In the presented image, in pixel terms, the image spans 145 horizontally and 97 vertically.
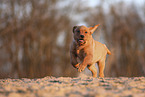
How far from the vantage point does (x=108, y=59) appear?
6.12 m

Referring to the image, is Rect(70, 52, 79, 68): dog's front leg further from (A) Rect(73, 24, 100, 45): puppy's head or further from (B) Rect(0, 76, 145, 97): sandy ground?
(B) Rect(0, 76, 145, 97): sandy ground

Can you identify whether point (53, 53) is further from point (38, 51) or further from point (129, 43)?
point (129, 43)

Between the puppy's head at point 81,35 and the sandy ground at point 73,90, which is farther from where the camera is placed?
the puppy's head at point 81,35

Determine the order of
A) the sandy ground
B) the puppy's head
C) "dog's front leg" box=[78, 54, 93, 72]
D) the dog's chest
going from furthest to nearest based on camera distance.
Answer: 1. the dog's chest
2. "dog's front leg" box=[78, 54, 93, 72]
3. the puppy's head
4. the sandy ground

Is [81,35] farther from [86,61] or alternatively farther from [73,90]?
[73,90]

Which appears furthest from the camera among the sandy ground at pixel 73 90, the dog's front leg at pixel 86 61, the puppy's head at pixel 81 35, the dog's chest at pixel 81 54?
the dog's chest at pixel 81 54

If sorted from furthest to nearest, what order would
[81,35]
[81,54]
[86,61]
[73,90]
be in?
[81,54] < [86,61] < [81,35] < [73,90]

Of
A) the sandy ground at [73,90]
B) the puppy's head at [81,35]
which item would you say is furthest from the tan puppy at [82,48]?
the sandy ground at [73,90]

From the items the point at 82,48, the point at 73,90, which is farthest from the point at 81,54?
the point at 73,90

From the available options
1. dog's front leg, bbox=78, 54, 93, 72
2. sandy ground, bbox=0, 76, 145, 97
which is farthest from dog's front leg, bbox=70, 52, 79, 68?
sandy ground, bbox=0, 76, 145, 97

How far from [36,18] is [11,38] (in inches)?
39.1

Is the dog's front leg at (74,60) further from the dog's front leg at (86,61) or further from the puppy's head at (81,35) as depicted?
the puppy's head at (81,35)

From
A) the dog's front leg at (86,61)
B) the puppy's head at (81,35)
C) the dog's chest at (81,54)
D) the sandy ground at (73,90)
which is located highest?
the puppy's head at (81,35)

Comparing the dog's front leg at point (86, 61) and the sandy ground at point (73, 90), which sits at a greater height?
the dog's front leg at point (86, 61)
